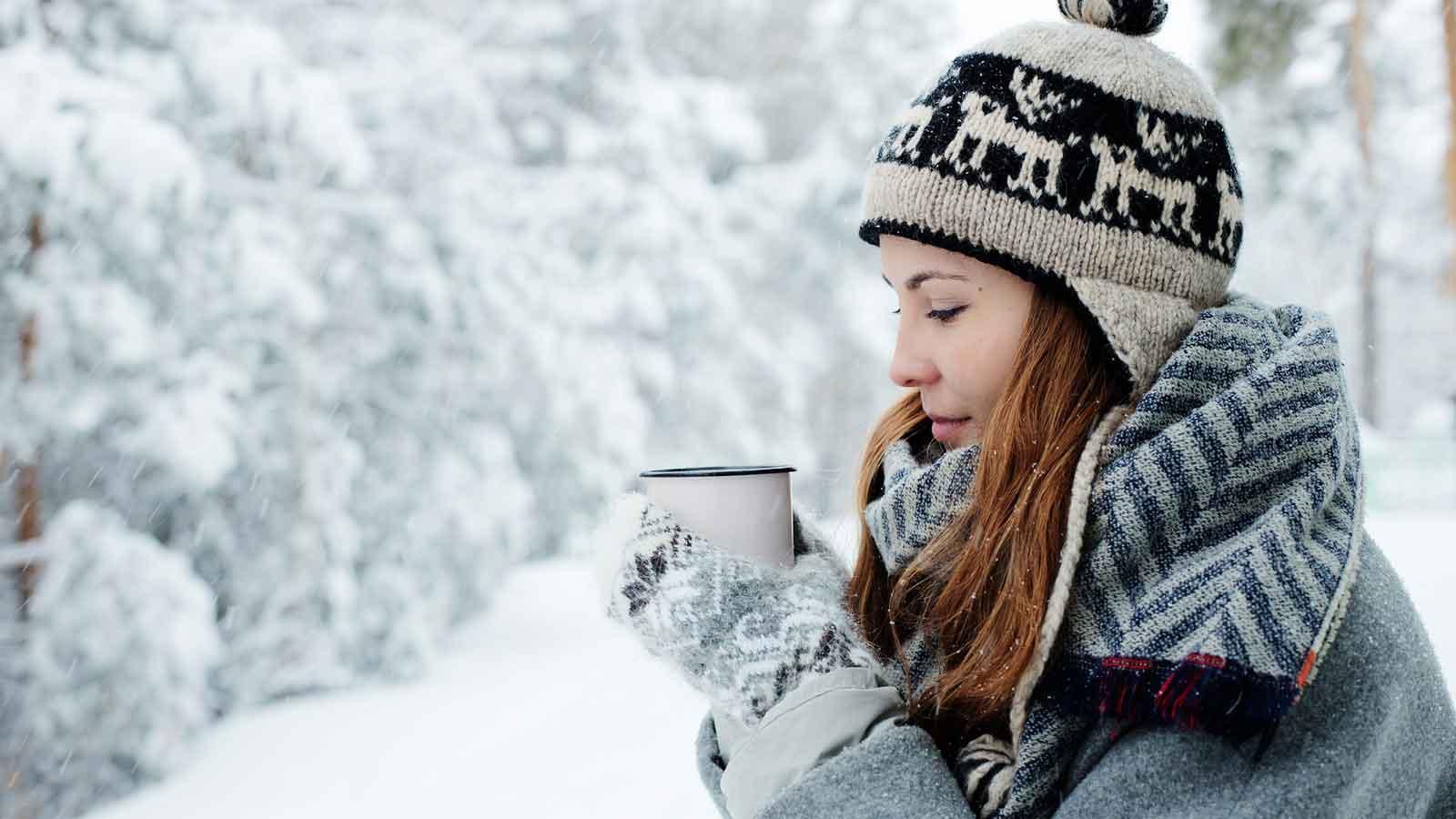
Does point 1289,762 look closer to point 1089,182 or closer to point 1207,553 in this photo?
point 1207,553

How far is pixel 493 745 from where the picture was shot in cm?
368

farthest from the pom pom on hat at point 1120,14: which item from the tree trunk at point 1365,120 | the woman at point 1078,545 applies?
the tree trunk at point 1365,120

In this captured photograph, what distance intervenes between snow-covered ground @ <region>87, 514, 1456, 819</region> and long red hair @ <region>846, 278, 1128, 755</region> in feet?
5.15

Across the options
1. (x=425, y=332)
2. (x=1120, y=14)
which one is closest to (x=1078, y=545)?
(x=1120, y=14)

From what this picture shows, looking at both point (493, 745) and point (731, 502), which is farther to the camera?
point (493, 745)

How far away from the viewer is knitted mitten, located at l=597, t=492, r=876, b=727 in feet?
3.40

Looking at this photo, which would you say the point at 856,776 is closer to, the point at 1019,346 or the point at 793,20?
the point at 1019,346

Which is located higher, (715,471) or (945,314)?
(945,314)

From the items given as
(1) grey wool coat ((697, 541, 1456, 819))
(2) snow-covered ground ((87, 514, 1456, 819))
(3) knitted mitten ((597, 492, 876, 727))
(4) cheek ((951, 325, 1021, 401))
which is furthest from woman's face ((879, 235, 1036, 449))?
(2) snow-covered ground ((87, 514, 1456, 819))

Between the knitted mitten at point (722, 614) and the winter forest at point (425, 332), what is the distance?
48 cm

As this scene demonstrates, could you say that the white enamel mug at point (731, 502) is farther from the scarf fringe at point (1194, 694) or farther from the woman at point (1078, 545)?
the scarf fringe at point (1194, 694)

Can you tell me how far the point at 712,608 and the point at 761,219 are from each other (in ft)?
27.6

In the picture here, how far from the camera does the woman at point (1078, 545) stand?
88 centimetres

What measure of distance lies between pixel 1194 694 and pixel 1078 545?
0.60 feet
